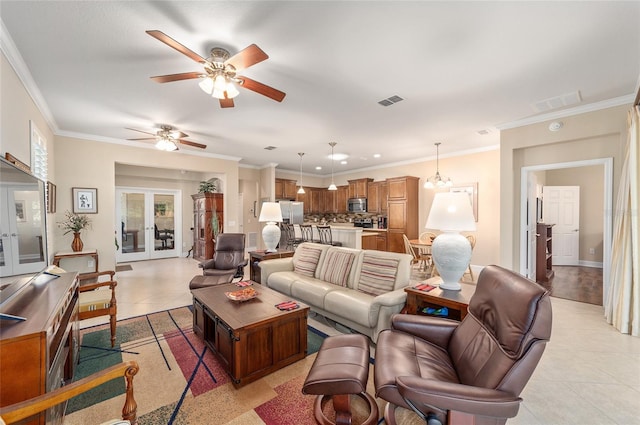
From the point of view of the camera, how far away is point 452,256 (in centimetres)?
242

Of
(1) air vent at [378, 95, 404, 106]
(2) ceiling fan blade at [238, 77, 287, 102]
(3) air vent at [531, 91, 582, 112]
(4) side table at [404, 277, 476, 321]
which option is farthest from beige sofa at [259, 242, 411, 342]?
(3) air vent at [531, 91, 582, 112]

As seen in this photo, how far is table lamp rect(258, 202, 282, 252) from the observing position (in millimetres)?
4641

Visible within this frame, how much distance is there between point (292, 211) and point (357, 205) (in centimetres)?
216

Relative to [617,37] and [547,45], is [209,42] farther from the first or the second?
[617,37]

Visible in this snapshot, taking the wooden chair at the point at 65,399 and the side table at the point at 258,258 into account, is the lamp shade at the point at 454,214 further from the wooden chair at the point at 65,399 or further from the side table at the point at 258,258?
the side table at the point at 258,258

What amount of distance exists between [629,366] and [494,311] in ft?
6.46

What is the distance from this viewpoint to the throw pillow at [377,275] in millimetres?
2857

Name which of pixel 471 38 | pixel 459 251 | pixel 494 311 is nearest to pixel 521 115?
pixel 471 38

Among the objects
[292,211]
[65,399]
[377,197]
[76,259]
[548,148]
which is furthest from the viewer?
[292,211]

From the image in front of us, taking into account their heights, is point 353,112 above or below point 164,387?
above

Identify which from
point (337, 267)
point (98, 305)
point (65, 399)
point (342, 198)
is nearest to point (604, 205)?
point (337, 267)

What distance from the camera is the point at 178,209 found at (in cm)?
795

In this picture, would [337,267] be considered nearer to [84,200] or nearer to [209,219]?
[209,219]

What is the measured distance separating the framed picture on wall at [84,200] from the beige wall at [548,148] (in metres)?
7.48
